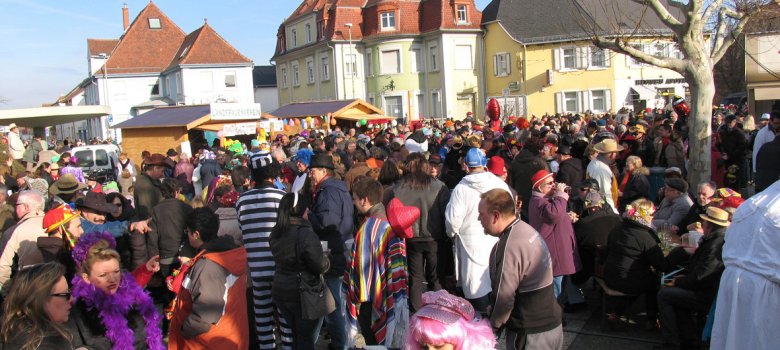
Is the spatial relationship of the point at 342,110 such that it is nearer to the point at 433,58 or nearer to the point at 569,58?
the point at 433,58

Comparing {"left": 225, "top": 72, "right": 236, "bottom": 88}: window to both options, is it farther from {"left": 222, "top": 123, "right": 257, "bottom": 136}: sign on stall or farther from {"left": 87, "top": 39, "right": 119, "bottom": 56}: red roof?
{"left": 222, "top": 123, "right": 257, "bottom": 136}: sign on stall

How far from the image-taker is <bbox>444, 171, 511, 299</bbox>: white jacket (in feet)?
20.6

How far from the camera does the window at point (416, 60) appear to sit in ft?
142

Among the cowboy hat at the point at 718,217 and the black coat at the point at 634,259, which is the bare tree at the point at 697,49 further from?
the cowboy hat at the point at 718,217

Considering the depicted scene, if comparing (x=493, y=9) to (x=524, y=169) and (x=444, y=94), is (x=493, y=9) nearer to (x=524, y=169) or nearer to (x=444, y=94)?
(x=444, y=94)

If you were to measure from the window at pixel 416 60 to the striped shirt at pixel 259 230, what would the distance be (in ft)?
126

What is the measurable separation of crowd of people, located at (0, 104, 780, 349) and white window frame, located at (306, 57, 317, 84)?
3926cm

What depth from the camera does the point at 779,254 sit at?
3865mm

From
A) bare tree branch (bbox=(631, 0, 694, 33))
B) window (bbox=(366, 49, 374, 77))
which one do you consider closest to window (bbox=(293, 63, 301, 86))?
window (bbox=(366, 49, 374, 77))

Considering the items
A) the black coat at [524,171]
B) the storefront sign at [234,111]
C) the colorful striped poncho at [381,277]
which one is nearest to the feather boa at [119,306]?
the colorful striped poncho at [381,277]

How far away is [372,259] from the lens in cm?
571

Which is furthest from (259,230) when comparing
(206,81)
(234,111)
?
(206,81)

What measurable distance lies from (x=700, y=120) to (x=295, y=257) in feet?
22.0

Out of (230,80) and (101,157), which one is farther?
(230,80)
